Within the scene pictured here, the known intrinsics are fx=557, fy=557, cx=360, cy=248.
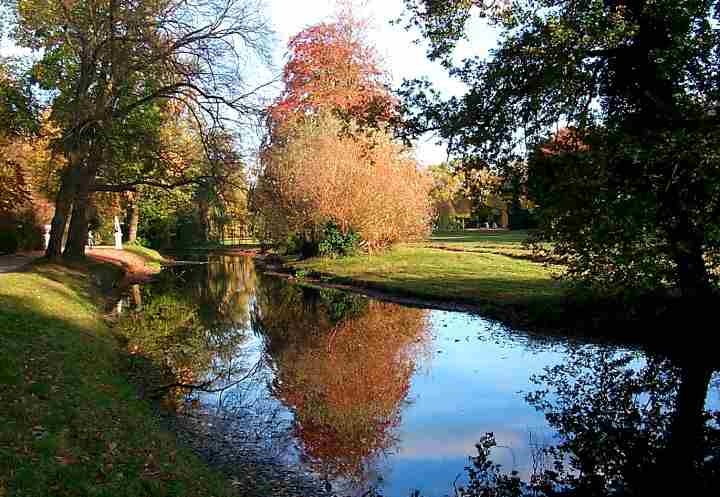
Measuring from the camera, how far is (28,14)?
650 inches

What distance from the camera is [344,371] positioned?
411 inches

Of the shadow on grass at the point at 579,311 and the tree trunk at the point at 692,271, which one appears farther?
the shadow on grass at the point at 579,311

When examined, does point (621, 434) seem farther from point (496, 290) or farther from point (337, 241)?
point (337, 241)

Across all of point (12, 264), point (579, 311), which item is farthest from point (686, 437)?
point (12, 264)

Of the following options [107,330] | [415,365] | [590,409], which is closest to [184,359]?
[107,330]

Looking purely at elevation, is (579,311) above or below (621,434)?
above

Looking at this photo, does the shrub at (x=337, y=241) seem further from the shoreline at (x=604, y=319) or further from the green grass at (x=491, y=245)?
the shoreline at (x=604, y=319)

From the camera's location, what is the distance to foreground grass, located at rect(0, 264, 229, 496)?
4645mm

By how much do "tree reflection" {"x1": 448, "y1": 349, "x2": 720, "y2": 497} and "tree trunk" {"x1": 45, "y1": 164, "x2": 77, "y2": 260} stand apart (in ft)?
53.4

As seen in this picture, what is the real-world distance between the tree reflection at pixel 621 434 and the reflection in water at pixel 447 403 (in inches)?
1.0

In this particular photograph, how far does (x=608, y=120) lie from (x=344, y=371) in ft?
20.8

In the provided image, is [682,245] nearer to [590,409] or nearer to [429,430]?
[590,409]

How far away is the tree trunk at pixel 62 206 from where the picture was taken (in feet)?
61.6

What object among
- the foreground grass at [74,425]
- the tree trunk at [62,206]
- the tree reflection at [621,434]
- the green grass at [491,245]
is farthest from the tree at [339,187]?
the tree reflection at [621,434]
